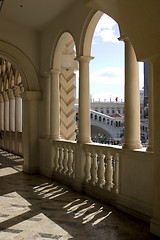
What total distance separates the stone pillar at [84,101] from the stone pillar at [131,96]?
1.83 meters

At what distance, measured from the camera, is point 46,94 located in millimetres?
10359

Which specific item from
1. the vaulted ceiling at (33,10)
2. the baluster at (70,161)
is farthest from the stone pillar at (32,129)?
the baluster at (70,161)

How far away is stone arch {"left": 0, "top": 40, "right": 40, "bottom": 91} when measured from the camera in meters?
10.3

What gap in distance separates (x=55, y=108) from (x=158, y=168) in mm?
5549

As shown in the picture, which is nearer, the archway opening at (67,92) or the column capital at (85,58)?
the column capital at (85,58)

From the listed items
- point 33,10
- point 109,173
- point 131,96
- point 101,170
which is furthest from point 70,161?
point 33,10

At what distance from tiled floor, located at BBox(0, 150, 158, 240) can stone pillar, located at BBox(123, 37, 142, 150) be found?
141cm

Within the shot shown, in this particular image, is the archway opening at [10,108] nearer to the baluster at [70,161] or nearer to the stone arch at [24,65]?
the stone arch at [24,65]

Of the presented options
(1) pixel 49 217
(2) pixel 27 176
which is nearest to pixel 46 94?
(2) pixel 27 176

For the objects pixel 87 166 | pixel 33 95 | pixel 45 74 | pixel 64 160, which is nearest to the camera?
pixel 87 166

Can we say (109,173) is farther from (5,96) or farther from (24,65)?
(5,96)

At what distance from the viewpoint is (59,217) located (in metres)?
5.68

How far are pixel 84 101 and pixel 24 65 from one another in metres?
3.49

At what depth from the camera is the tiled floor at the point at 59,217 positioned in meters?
4.87
